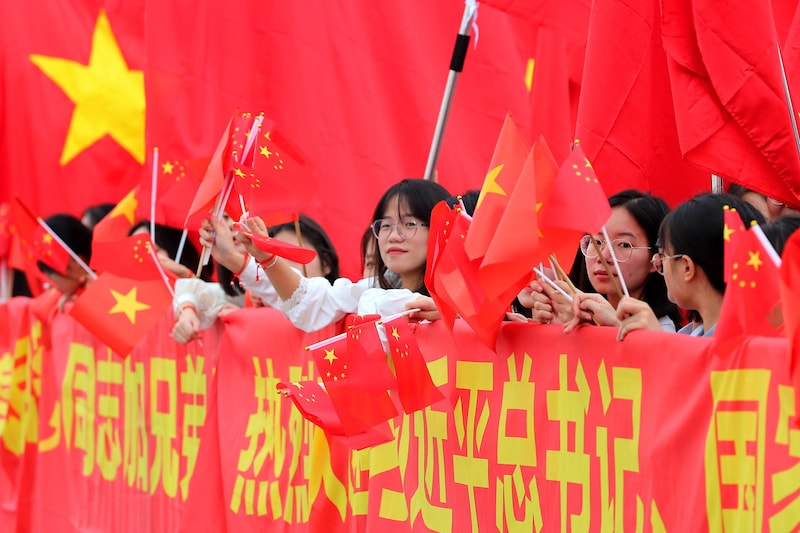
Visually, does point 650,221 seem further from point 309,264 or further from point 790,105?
point 309,264

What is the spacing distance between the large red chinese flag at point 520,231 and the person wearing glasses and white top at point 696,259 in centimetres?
27

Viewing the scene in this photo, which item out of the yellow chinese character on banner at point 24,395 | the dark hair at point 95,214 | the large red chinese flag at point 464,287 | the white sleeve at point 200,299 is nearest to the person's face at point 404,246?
the large red chinese flag at point 464,287

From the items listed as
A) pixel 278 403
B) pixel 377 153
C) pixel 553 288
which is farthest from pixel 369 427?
pixel 377 153

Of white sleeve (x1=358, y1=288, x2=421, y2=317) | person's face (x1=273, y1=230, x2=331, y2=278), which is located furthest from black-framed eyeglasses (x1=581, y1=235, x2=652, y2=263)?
person's face (x1=273, y1=230, x2=331, y2=278)

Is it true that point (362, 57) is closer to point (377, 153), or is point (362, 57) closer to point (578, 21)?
point (377, 153)

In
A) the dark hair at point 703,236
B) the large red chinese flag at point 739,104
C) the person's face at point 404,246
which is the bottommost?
the person's face at point 404,246

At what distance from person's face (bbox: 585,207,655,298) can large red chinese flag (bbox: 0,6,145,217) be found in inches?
246

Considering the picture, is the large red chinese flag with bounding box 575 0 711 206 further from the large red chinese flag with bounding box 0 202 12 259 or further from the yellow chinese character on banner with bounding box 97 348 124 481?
the large red chinese flag with bounding box 0 202 12 259

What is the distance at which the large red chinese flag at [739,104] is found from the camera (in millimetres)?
4172

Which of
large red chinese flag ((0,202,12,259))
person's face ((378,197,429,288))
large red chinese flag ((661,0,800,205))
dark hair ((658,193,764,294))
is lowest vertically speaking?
large red chinese flag ((0,202,12,259))

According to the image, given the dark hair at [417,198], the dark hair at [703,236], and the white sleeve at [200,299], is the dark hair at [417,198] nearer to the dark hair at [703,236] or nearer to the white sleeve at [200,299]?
the white sleeve at [200,299]

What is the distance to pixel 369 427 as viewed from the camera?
4145 millimetres

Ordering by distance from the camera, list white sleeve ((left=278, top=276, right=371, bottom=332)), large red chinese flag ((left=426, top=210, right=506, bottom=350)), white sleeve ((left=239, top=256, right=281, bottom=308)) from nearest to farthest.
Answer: large red chinese flag ((left=426, top=210, right=506, bottom=350)) → white sleeve ((left=278, top=276, right=371, bottom=332)) → white sleeve ((left=239, top=256, right=281, bottom=308))

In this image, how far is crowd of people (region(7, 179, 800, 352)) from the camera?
3480mm
